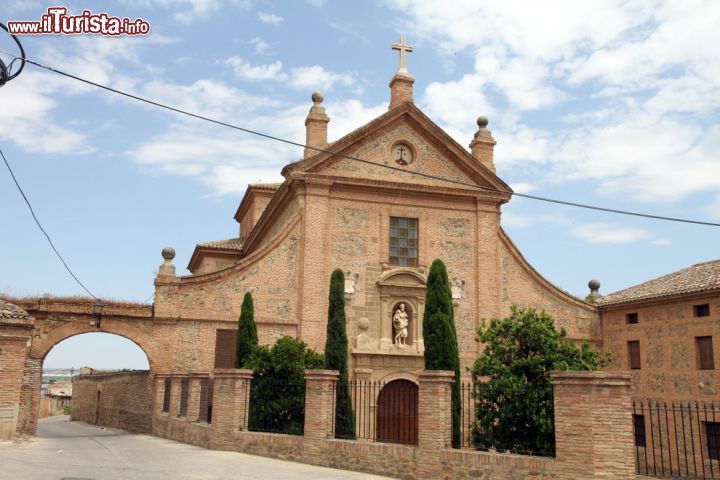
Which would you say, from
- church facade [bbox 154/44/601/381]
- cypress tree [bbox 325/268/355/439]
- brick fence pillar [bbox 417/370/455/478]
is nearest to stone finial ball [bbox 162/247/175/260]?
church facade [bbox 154/44/601/381]

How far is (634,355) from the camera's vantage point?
960 inches

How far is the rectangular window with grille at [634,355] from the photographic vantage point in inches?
953

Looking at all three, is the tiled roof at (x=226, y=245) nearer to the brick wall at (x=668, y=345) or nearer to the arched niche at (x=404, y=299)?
the arched niche at (x=404, y=299)

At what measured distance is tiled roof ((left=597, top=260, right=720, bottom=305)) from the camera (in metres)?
22.0

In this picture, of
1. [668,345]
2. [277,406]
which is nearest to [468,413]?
[277,406]

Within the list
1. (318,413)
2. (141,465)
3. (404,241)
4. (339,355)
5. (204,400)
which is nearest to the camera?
(141,465)

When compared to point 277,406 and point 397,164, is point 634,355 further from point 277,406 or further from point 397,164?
point 277,406

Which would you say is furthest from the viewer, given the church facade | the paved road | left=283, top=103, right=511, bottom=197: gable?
left=283, top=103, right=511, bottom=197: gable

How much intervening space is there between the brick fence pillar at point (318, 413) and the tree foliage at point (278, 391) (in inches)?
68.7

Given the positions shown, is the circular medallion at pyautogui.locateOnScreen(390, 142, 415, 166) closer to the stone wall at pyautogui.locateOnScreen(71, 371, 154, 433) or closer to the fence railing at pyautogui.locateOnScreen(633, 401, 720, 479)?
the fence railing at pyautogui.locateOnScreen(633, 401, 720, 479)

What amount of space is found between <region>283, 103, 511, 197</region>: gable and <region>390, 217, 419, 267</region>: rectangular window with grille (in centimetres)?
148

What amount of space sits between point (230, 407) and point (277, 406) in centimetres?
116

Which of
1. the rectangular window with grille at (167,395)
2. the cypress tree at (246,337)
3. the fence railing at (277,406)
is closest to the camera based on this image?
the fence railing at (277,406)

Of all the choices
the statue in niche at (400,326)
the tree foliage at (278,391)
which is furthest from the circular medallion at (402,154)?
the tree foliage at (278,391)
